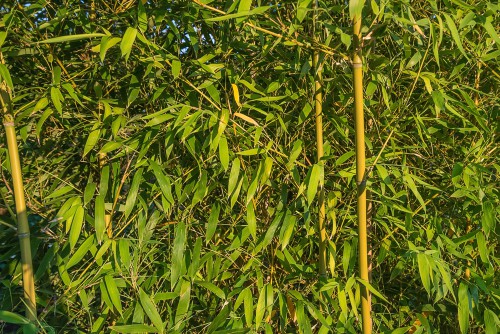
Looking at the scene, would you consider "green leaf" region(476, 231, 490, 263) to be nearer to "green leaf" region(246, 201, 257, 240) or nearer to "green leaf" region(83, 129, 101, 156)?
"green leaf" region(246, 201, 257, 240)

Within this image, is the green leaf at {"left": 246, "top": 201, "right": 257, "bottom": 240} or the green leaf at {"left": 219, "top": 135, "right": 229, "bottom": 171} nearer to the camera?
the green leaf at {"left": 219, "top": 135, "right": 229, "bottom": 171}

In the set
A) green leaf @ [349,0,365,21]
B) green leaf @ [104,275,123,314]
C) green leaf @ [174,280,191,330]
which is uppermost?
green leaf @ [349,0,365,21]

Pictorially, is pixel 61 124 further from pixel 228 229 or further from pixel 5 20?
pixel 228 229

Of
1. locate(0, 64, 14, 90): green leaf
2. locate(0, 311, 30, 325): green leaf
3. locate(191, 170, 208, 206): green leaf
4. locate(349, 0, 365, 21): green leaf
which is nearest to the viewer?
locate(349, 0, 365, 21): green leaf

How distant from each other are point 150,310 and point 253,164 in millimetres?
530

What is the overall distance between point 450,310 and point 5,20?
162cm

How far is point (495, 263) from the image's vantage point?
1919 mm

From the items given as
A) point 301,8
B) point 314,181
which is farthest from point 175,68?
point 314,181

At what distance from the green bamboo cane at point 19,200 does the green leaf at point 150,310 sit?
1.18ft

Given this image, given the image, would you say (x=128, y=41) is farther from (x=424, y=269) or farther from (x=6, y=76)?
(x=424, y=269)

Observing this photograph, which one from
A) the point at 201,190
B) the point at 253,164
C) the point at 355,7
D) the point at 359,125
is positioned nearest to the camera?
the point at 355,7

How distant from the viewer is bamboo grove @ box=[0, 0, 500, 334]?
5.28 feet

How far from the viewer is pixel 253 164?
181 centimetres

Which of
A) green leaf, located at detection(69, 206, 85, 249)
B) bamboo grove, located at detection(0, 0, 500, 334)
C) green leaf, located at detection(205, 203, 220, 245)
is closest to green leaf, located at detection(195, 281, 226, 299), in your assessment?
bamboo grove, located at detection(0, 0, 500, 334)
